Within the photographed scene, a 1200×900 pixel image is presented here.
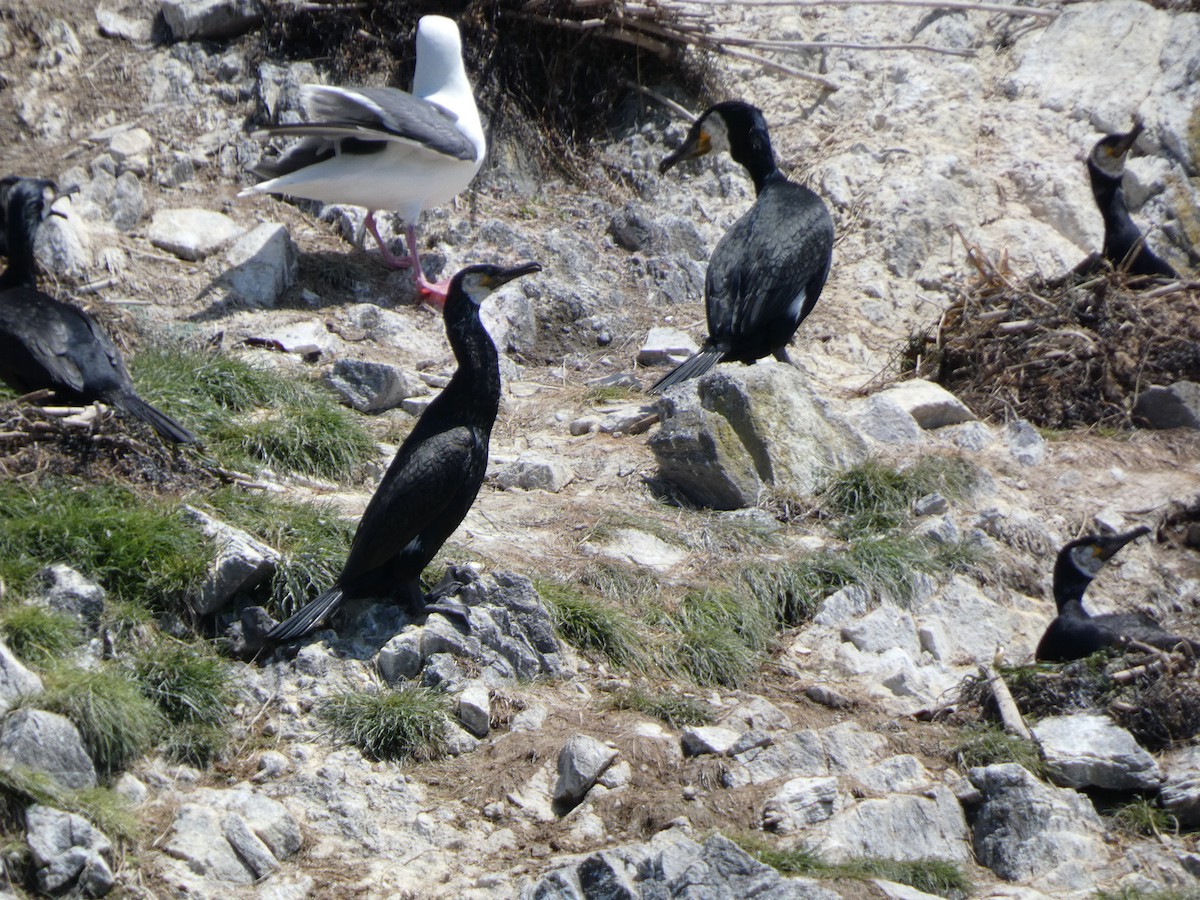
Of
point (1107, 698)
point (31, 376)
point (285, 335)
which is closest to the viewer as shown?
point (1107, 698)

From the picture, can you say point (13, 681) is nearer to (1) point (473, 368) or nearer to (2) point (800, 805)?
(1) point (473, 368)

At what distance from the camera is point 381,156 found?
8258mm

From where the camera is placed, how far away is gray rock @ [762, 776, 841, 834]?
4.37 metres

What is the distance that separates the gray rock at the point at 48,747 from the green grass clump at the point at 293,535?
1043 mm

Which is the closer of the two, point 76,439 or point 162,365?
point 76,439

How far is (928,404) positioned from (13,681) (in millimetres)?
4683

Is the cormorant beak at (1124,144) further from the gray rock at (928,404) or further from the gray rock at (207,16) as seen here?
the gray rock at (207,16)

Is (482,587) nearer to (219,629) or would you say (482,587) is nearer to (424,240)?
(219,629)

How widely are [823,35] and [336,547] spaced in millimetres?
6516

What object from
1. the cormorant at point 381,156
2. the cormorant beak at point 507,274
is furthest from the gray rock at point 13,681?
the cormorant at point 381,156

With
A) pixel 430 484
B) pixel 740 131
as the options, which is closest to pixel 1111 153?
pixel 740 131

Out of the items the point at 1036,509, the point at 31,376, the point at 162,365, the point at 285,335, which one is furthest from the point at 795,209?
the point at 31,376

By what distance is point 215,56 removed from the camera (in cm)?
940

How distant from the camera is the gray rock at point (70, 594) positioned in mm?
4844
